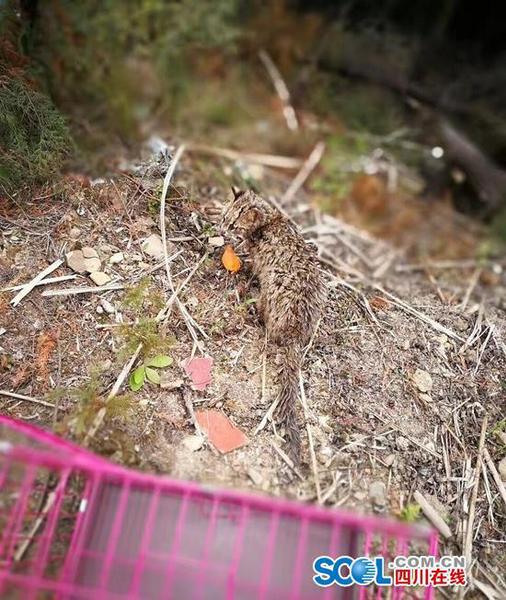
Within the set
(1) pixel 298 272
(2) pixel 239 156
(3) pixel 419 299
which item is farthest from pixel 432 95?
(1) pixel 298 272

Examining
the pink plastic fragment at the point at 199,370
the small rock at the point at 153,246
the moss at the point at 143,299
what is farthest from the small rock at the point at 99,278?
the pink plastic fragment at the point at 199,370

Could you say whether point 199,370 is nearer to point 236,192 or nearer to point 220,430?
point 220,430

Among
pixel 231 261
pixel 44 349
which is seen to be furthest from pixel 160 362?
pixel 231 261

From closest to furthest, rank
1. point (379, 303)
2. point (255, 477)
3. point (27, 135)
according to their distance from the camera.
→ point (255, 477) < point (27, 135) < point (379, 303)

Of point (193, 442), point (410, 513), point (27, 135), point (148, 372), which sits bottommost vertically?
point (410, 513)

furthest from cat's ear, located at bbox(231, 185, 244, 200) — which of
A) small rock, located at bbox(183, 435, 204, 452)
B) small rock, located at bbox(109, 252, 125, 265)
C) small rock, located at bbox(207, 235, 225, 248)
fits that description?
A: small rock, located at bbox(183, 435, 204, 452)
